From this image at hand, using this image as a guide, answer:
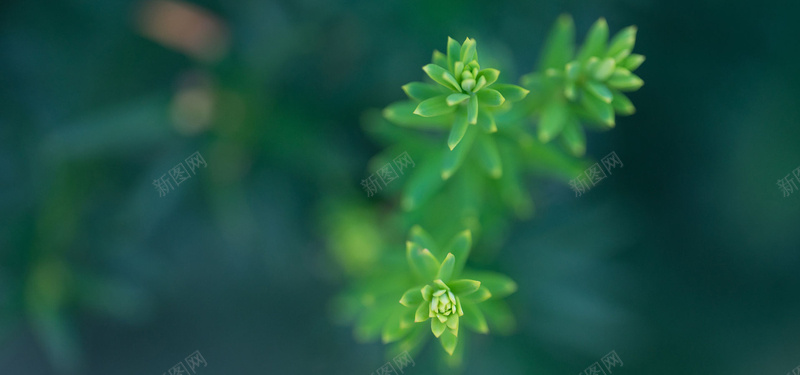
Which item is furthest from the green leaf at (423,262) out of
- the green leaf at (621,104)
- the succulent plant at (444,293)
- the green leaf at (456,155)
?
the green leaf at (621,104)

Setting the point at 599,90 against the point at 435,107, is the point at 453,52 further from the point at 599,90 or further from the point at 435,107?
the point at 599,90

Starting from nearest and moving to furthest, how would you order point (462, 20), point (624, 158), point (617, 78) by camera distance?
point (617, 78)
point (462, 20)
point (624, 158)

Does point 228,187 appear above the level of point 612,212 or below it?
above

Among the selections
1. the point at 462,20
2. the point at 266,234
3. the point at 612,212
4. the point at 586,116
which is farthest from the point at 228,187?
the point at 612,212

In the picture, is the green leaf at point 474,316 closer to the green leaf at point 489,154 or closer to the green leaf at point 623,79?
the green leaf at point 489,154

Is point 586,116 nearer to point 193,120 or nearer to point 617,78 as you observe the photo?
point 617,78
